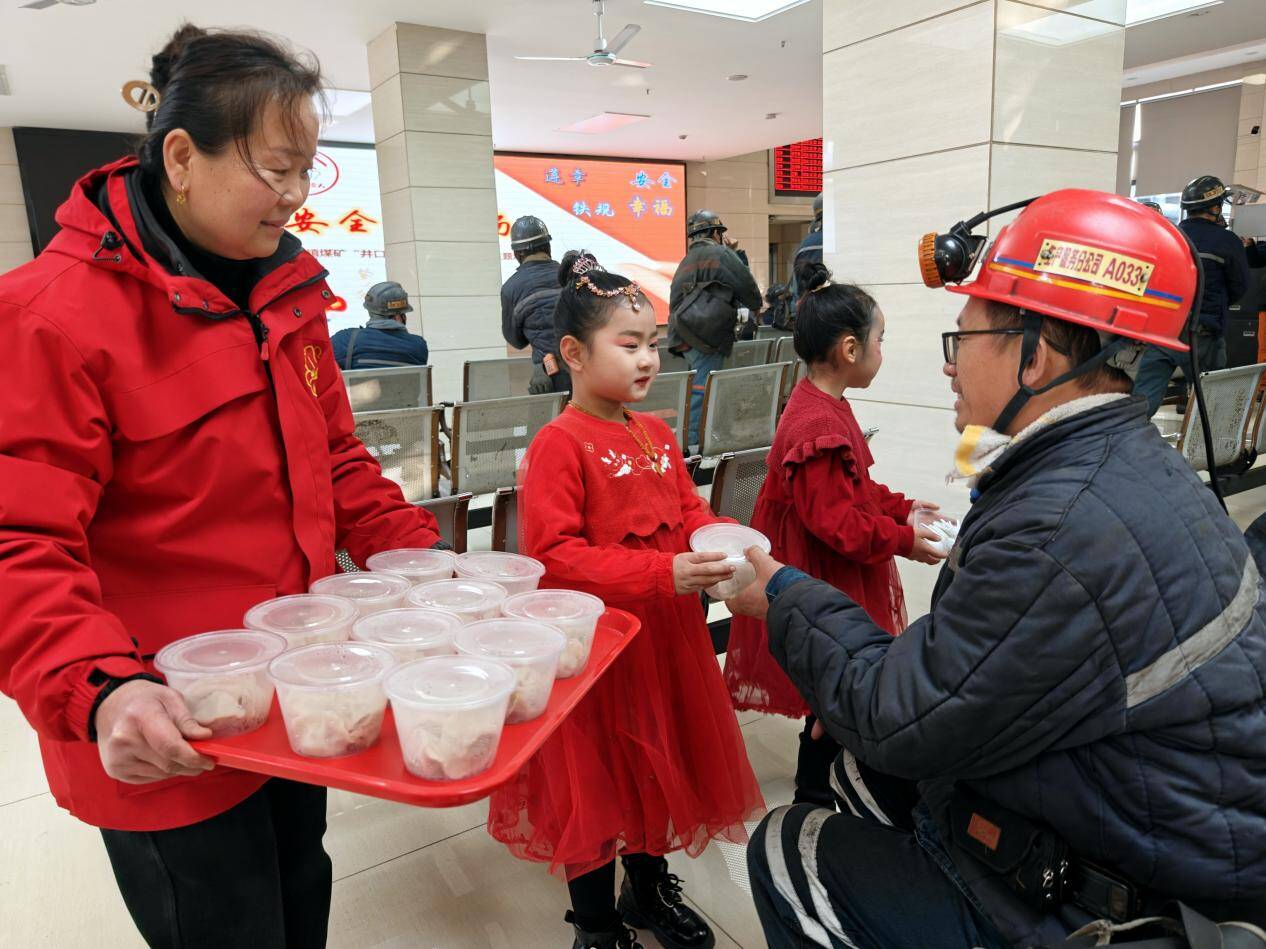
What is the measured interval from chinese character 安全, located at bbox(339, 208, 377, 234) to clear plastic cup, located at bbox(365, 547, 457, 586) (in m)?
11.4

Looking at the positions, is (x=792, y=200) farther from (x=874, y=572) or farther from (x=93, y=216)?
(x=93, y=216)

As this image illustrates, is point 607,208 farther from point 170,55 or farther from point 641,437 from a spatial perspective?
point 170,55

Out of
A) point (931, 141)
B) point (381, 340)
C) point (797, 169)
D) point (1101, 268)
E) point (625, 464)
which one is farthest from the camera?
point (797, 169)

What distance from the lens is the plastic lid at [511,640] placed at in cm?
108

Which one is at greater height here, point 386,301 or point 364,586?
point 386,301

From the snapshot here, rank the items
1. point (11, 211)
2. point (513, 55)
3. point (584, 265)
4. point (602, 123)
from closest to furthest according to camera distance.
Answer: point (584, 265)
point (513, 55)
point (11, 211)
point (602, 123)

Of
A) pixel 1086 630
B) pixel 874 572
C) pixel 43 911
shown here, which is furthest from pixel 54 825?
pixel 1086 630

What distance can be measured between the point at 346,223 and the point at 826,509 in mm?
11213

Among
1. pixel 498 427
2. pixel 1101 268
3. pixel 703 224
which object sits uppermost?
pixel 703 224

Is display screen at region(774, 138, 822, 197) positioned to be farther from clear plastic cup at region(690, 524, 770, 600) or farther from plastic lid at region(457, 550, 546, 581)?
plastic lid at region(457, 550, 546, 581)

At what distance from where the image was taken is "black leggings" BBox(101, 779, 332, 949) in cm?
108

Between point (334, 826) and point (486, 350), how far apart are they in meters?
6.27

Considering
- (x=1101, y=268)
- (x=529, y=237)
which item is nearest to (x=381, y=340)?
(x=529, y=237)

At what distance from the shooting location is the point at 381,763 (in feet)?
3.18
